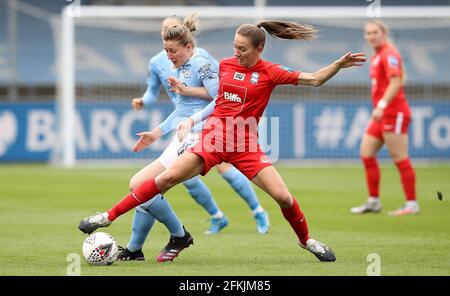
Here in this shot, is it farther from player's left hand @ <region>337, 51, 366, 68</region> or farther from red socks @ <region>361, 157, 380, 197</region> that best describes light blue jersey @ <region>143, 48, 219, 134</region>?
red socks @ <region>361, 157, 380, 197</region>

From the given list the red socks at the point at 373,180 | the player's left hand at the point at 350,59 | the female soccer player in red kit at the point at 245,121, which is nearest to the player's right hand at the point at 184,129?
the female soccer player in red kit at the point at 245,121

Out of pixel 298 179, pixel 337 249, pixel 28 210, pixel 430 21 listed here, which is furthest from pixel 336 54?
pixel 337 249

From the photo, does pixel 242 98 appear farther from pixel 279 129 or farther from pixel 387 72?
pixel 279 129

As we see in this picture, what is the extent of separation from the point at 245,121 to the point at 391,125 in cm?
491

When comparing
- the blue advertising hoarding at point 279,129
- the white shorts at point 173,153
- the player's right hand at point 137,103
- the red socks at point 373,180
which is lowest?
the blue advertising hoarding at point 279,129

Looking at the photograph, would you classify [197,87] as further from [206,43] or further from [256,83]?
[206,43]

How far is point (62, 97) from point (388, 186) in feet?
23.4

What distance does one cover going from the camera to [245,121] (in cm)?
771

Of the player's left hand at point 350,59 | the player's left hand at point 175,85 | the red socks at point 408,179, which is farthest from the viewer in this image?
the red socks at point 408,179

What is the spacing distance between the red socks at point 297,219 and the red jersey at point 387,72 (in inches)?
177

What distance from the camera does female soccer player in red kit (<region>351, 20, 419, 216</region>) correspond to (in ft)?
39.1

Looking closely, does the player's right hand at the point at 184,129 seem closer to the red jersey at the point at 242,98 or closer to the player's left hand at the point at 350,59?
the red jersey at the point at 242,98

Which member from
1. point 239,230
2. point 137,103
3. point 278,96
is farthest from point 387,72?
point 278,96

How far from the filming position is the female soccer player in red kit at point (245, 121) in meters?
7.51
